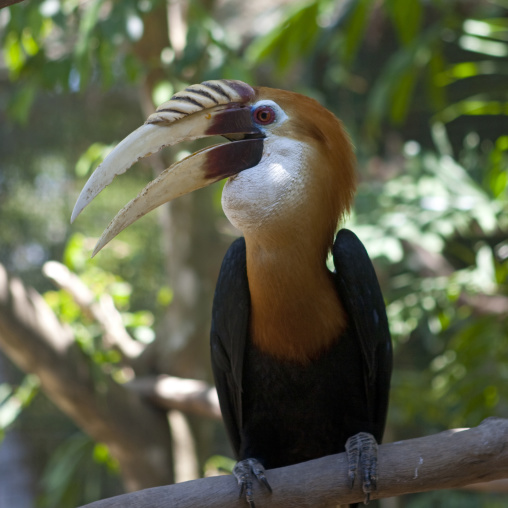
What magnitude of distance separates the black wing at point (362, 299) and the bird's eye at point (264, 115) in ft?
0.95

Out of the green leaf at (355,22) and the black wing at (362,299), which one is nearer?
the black wing at (362,299)

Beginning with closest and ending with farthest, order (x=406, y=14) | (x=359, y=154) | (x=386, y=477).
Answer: (x=386, y=477) < (x=406, y=14) < (x=359, y=154)

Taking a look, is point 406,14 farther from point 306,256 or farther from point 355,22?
point 306,256

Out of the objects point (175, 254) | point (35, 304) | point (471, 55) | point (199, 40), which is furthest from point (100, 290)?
point (471, 55)

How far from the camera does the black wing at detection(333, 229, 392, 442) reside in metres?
1.41

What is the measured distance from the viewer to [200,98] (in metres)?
1.32

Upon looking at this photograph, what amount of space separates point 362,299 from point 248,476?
0.42 metres

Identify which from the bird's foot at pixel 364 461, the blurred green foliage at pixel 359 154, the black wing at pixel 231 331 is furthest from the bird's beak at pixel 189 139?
the blurred green foliage at pixel 359 154

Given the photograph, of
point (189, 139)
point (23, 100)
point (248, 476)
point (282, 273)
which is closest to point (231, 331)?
point (282, 273)

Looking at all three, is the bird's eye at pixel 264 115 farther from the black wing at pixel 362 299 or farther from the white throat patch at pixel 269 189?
the black wing at pixel 362 299

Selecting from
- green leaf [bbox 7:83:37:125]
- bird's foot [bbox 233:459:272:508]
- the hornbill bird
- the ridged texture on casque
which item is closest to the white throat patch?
the hornbill bird

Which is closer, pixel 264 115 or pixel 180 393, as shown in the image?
pixel 264 115

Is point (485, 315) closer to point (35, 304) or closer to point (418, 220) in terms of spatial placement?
point (418, 220)

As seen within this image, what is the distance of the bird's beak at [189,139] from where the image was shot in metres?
1.25
